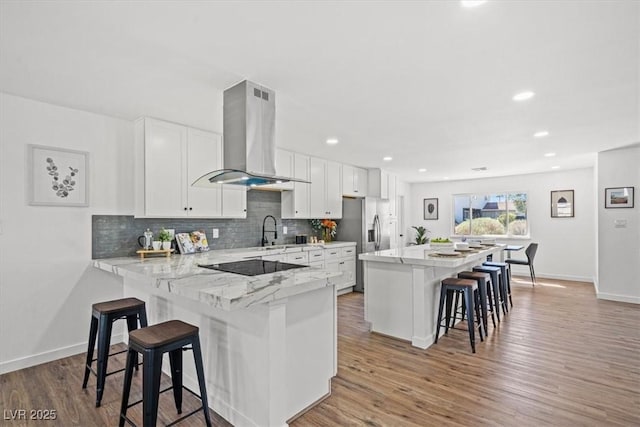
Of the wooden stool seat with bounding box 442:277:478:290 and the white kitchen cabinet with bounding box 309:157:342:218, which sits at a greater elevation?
the white kitchen cabinet with bounding box 309:157:342:218

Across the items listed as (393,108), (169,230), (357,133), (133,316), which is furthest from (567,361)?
(169,230)

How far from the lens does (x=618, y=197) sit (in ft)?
16.3

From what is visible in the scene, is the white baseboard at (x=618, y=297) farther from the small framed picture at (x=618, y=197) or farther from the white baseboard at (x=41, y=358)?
the white baseboard at (x=41, y=358)

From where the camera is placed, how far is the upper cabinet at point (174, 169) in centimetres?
336

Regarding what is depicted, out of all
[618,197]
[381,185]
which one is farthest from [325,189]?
[618,197]

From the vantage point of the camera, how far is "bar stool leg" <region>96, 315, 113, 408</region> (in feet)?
7.41

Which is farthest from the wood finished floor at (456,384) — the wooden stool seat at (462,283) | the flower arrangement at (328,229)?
the flower arrangement at (328,229)

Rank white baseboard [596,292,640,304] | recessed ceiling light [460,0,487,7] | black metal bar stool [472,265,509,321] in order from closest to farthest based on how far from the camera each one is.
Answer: recessed ceiling light [460,0,487,7]
black metal bar stool [472,265,509,321]
white baseboard [596,292,640,304]

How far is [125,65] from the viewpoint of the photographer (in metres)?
2.29

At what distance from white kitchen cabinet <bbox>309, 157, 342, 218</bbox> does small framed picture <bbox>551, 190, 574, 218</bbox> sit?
477 cm

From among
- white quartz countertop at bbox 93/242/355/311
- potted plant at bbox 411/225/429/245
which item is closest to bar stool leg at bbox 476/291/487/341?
white quartz countertop at bbox 93/242/355/311

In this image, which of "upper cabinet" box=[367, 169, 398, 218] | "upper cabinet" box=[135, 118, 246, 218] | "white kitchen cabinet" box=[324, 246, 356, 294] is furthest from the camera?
"upper cabinet" box=[367, 169, 398, 218]

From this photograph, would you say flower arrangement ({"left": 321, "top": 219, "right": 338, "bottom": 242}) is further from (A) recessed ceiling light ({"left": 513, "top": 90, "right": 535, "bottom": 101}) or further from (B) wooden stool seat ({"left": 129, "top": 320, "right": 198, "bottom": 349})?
(B) wooden stool seat ({"left": 129, "top": 320, "right": 198, "bottom": 349})

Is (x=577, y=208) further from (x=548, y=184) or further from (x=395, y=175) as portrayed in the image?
(x=395, y=175)
